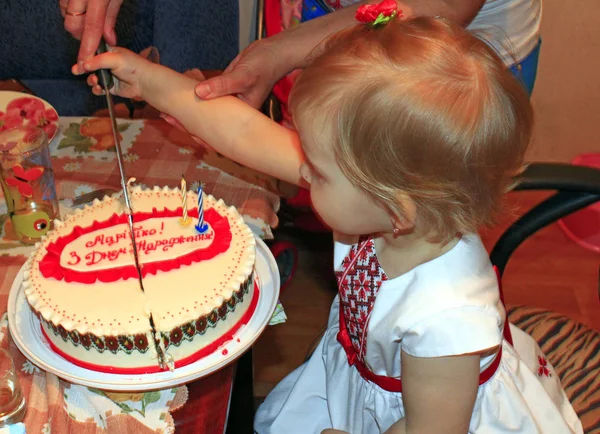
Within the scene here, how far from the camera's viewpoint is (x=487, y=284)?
3.34 ft

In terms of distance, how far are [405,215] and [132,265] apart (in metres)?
0.42

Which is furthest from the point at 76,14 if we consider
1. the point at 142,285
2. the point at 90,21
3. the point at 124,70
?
the point at 142,285

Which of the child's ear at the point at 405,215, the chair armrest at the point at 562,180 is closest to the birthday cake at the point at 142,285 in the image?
the child's ear at the point at 405,215

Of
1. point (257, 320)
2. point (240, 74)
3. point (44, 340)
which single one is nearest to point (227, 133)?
point (240, 74)

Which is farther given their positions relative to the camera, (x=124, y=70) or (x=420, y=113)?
(x=124, y=70)

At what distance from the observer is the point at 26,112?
4.82 ft

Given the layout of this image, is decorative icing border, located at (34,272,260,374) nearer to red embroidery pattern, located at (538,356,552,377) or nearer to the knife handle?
the knife handle

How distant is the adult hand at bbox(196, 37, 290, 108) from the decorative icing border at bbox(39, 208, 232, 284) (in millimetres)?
251

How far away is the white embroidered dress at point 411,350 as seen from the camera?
968mm

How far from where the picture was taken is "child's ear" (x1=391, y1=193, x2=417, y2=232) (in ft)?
2.99

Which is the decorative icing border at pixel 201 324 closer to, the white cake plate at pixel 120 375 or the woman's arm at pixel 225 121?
the white cake plate at pixel 120 375

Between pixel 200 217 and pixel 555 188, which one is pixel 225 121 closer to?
pixel 200 217

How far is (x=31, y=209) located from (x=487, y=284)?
2.55 feet

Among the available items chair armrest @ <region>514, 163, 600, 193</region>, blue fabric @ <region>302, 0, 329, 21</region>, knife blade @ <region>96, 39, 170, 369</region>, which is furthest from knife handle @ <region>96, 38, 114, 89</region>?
chair armrest @ <region>514, 163, 600, 193</region>
